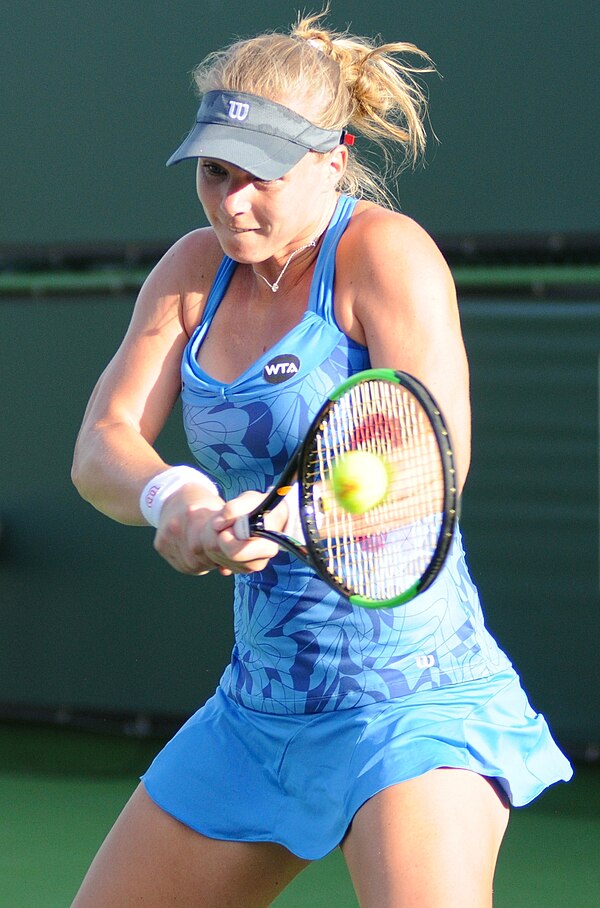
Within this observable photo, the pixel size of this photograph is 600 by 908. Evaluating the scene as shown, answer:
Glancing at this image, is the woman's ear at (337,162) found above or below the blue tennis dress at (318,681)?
above

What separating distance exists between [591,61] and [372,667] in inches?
80.0

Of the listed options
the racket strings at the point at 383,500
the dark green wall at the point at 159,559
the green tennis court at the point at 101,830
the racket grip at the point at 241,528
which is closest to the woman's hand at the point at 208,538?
the racket grip at the point at 241,528

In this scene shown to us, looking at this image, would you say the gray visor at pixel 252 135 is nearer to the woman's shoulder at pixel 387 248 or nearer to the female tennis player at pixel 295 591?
the female tennis player at pixel 295 591

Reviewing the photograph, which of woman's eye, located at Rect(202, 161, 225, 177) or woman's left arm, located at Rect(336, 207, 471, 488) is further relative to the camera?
woman's eye, located at Rect(202, 161, 225, 177)

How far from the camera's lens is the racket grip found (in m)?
1.49

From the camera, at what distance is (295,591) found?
5.87 feet

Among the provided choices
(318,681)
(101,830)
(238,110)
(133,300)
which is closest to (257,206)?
(238,110)

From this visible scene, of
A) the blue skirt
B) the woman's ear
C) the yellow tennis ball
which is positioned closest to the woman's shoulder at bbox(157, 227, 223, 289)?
the woman's ear

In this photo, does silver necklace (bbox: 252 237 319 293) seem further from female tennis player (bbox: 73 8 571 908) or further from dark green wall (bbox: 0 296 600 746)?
dark green wall (bbox: 0 296 600 746)

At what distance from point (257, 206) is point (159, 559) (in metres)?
1.97

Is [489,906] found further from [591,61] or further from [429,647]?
[591,61]

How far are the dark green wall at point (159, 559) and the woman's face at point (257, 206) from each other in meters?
1.58

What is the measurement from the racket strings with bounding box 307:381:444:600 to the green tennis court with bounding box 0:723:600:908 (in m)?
1.45

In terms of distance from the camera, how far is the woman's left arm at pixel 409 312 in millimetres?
1667
